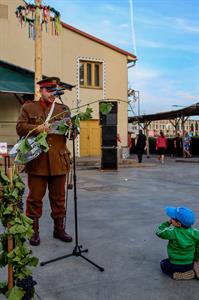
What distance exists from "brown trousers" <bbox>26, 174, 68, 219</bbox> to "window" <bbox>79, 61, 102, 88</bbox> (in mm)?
19213

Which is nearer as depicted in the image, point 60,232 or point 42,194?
point 42,194

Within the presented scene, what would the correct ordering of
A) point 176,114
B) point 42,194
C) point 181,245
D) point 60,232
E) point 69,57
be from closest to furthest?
point 181,245, point 42,194, point 60,232, point 69,57, point 176,114

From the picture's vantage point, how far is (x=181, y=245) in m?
3.94

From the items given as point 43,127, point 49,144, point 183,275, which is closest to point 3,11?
point 49,144

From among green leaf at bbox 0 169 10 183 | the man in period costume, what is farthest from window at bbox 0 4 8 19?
green leaf at bbox 0 169 10 183

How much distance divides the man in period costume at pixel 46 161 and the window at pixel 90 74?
1917 cm

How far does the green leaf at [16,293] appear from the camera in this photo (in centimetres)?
279

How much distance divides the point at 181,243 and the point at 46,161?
184cm

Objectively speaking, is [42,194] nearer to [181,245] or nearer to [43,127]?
[43,127]

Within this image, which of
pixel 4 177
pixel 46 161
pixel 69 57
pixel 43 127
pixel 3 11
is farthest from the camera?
pixel 69 57

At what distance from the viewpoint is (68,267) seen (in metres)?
4.32

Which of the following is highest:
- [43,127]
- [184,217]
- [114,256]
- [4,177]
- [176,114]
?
[176,114]

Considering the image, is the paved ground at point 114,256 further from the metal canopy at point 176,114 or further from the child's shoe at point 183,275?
the metal canopy at point 176,114

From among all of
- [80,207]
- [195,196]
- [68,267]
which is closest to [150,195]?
[195,196]
